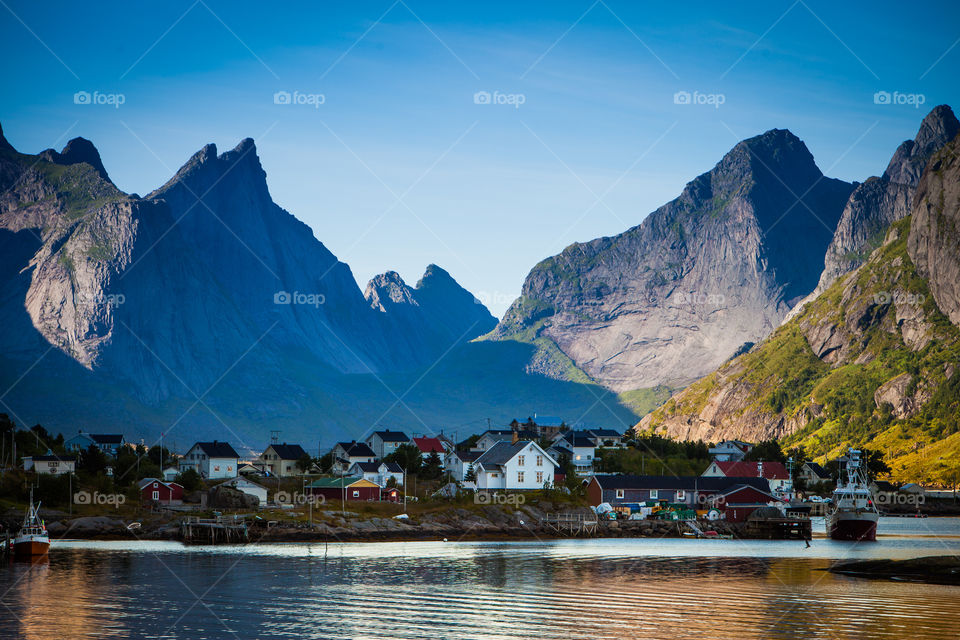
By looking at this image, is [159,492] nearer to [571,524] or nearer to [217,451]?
[217,451]

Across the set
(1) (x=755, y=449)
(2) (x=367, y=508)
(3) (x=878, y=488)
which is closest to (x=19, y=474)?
(2) (x=367, y=508)

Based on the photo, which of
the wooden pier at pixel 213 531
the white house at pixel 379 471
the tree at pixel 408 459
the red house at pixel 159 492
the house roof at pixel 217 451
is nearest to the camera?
the wooden pier at pixel 213 531

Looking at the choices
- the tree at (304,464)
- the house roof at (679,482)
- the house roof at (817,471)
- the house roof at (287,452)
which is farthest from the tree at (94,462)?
the house roof at (817,471)

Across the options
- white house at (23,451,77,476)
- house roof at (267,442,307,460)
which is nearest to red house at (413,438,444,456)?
house roof at (267,442,307,460)

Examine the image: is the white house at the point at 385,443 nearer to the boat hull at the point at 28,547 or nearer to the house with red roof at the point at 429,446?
the house with red roof at the point at 429,446

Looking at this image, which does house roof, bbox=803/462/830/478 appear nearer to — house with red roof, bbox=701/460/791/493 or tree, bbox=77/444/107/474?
house with red roof, bbox=701/460/791/493

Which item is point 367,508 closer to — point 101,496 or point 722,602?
point 101,496
